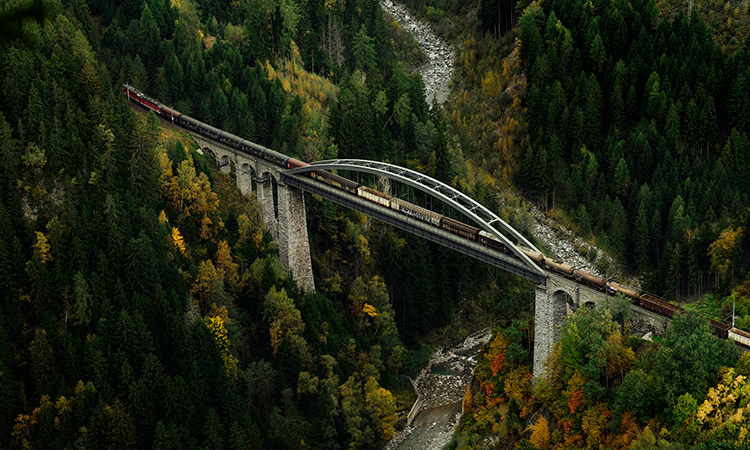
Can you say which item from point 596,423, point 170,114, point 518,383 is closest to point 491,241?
point 518,383

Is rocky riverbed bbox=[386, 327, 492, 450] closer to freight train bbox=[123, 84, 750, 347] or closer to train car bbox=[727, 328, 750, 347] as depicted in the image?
freight train bbox=[123, 84, 750, 347]

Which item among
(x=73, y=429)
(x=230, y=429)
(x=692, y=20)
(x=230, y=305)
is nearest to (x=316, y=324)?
(x=230, y=305)

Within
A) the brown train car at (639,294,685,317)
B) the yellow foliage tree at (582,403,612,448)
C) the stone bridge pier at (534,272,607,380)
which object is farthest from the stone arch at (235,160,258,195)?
the yellow foliage tree at (582,403,612,448)

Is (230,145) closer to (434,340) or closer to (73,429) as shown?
(434,340)

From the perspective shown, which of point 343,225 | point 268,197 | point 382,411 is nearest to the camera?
point 382,411

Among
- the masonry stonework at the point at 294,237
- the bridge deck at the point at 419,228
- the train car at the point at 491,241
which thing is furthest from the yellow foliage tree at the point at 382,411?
the train car at the point at 491,241

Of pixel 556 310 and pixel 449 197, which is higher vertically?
pixel 449 197

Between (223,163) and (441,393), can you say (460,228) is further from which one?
(223,163)
